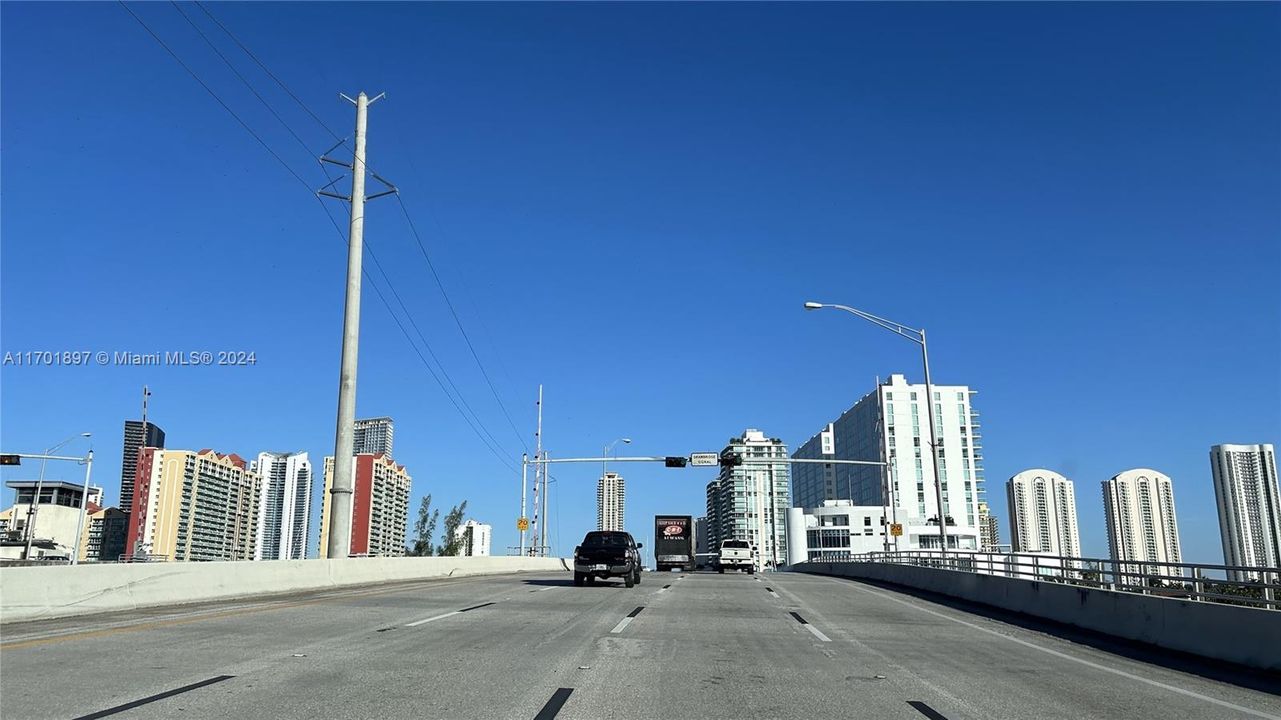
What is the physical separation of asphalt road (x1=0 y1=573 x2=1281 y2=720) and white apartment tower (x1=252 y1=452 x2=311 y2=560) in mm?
145229

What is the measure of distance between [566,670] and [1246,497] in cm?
8476

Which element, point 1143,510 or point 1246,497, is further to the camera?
point 1143,510

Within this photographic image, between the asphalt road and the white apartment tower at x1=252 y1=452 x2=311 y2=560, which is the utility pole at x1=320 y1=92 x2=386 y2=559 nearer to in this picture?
the asphalt road

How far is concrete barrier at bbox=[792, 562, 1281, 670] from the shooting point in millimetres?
11969

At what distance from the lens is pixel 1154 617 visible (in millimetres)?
14883

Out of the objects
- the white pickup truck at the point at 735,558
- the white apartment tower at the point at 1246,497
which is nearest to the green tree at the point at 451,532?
the white pickup truck at the point at 735,558

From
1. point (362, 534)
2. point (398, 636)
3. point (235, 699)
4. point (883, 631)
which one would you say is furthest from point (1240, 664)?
point (362, 534)

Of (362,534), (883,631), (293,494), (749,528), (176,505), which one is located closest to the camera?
(883,631)

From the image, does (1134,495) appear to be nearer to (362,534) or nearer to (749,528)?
(749,528)

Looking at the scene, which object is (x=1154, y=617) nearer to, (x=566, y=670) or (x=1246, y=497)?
(x=566, y=670)

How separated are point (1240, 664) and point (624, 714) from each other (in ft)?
31.8

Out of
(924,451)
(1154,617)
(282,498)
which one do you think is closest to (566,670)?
(1154,617)

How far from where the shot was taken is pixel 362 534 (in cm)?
9394

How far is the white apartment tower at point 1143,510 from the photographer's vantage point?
5044 inches
